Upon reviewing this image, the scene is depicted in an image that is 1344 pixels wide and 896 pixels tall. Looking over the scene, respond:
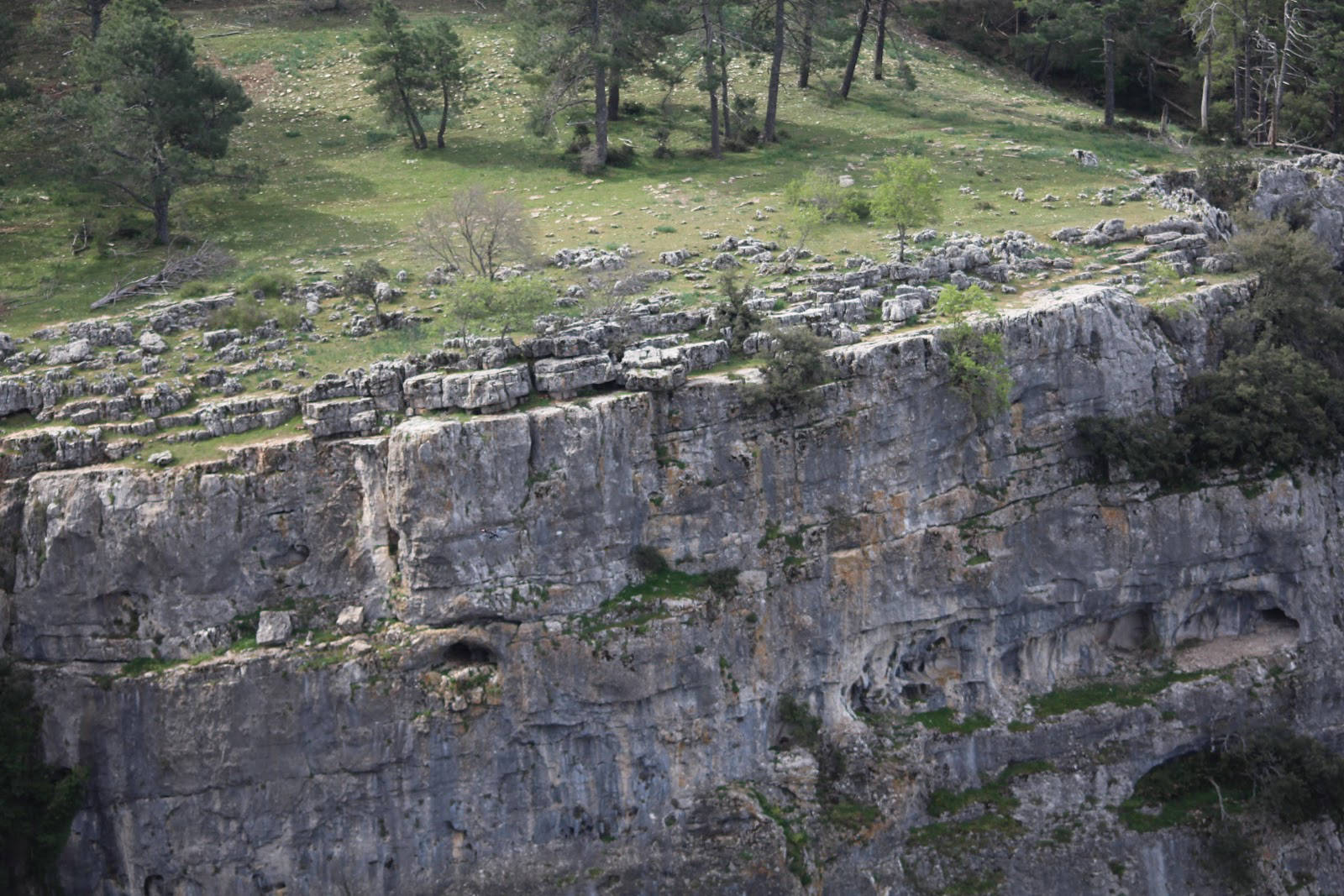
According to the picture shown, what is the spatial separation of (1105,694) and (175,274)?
96.7ft

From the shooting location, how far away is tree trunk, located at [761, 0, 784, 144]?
52.9 meters

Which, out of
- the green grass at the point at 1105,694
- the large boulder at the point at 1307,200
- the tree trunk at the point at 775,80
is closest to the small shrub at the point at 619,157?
the tree trunk at the point at 775,80

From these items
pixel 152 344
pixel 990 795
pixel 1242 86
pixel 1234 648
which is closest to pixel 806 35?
pixel 1242 86

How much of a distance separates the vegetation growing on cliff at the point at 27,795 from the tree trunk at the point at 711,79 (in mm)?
31084

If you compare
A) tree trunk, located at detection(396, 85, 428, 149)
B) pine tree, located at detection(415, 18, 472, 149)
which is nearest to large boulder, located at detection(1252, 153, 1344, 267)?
pine tree, located at detection(415, 18, 472, 149)

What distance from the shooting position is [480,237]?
42.4m

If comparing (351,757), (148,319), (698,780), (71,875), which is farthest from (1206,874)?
(148,319)

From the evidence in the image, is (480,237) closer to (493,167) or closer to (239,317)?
(239,317)

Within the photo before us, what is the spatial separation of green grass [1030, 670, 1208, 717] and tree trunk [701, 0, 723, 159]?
24839 millimetres

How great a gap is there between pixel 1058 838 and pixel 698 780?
9643 mm

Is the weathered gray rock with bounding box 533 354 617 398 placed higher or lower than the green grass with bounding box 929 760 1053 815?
higher

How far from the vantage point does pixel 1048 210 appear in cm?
4709

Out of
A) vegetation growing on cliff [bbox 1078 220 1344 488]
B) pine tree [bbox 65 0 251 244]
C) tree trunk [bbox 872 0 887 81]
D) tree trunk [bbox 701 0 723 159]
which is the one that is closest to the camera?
vegetation growing on cliff [bbox 1078 220 1344 488]

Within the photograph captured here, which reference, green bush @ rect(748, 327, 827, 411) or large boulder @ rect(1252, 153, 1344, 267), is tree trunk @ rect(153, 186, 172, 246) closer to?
green bush @ rect(748, 327, 827, 411)
